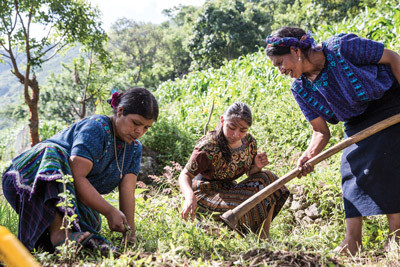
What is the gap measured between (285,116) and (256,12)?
2218cm

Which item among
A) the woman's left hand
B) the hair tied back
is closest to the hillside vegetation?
the woman's left hand

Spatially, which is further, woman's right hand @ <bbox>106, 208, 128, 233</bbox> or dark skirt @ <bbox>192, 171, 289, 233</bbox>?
dark skirt @ <bbox>192, 171, 289, 233</bbox>

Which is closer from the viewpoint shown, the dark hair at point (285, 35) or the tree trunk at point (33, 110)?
the dark hair at point (285, 35)

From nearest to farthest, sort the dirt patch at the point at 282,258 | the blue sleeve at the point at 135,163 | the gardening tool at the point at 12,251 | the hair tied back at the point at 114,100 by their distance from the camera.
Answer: the gardening tool at the point at 12,251 < the dirt patch at the point at 282,258 < the hair tied back at the point at 114,100 < the blue sleeve at the point at 135,163

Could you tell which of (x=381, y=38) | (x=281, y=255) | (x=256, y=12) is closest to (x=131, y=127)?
(x=281, y=255)

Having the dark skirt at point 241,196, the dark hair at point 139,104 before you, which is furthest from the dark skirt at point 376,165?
the dark hair at point 139,104

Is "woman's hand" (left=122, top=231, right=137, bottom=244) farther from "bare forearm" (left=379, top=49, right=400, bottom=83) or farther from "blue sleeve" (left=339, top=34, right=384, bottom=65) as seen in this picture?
"bare forearm" (left=379, top=49, right=400, bottom=83)

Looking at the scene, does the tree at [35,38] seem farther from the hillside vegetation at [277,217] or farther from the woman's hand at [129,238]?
the woman's hand at [129,238]

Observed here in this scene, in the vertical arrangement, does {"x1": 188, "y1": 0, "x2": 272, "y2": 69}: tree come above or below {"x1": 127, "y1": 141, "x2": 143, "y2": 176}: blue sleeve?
above

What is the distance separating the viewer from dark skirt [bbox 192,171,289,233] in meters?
2.81

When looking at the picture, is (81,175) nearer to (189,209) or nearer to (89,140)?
(89,140)

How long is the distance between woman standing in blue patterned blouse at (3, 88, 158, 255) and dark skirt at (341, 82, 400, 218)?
137cm

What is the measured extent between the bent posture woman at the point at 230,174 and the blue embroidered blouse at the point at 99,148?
464mm

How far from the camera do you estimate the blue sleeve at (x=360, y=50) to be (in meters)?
2.32
